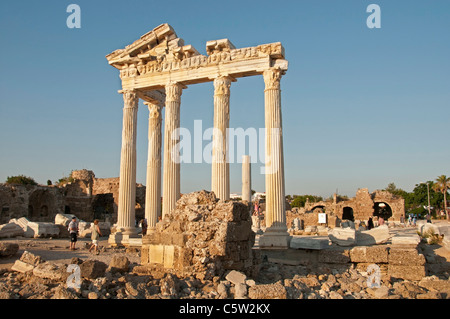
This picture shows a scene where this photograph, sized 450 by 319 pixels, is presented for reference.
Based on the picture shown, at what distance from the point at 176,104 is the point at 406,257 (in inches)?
414

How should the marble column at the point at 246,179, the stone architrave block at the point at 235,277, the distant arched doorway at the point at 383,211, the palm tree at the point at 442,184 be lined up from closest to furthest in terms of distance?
the stone architrave block at the point at 235,277 → the marble column at the point at 246,179 → the distant arched doorway at the point at 383,211 → the palm tree at the point at 442,184

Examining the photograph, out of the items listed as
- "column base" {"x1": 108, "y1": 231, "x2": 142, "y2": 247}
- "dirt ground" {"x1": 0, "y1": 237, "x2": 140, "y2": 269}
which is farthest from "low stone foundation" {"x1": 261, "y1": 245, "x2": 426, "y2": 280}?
"column base" {"x1": 108, "y1": 231, "x2": 142, "y2": 247}

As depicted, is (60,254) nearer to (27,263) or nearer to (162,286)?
(27,263)

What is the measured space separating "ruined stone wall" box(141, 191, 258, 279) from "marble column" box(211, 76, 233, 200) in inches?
214

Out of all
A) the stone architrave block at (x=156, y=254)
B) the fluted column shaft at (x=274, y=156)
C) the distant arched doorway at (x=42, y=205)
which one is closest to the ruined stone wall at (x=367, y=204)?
the distant arched doorway at (x=42, y=205)

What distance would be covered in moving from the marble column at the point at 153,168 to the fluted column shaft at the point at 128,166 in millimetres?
698

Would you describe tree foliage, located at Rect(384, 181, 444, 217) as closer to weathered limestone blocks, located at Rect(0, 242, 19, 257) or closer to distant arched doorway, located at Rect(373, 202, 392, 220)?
distant arched doorway, located at Rect(373, 202, 392, 220)

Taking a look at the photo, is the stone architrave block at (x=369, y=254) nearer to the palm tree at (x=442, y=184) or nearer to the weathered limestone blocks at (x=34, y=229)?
the weathered limestone blocks at (x=34, y=229)

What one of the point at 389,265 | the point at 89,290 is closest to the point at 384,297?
the point at 389,265

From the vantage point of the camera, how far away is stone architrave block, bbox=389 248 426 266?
9.80 meters

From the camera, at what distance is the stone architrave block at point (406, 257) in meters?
9.80

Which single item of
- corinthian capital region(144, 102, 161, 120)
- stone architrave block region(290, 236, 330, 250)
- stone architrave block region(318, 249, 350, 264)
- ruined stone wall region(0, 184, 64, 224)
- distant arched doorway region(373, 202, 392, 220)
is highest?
corinthian capital region(144, 102, 161, 120)

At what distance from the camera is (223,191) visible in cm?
1490

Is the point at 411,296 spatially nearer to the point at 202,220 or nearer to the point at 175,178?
the point at 202,220
